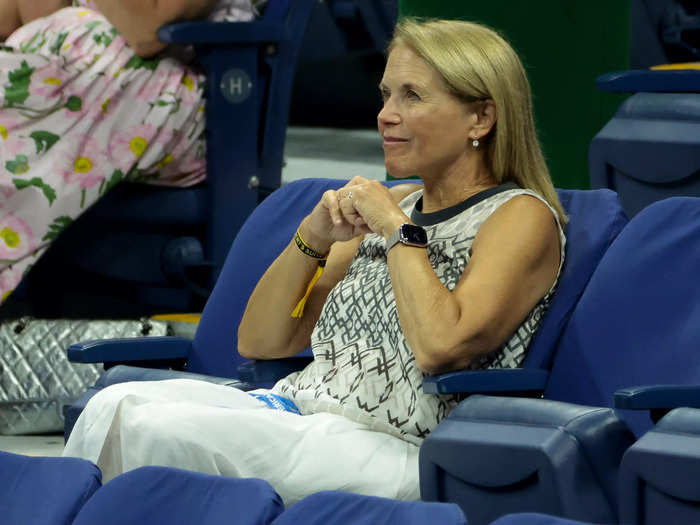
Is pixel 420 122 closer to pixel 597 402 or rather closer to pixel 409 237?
pixel 409 237

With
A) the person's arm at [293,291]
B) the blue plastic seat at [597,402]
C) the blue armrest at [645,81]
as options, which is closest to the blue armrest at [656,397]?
the blue plastic seat at [597,402]

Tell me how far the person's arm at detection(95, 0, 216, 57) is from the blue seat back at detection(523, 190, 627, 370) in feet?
6.81

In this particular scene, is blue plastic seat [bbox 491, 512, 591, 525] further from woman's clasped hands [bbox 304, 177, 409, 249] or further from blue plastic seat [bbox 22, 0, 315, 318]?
blue plastic seat [bbox 22, 0, 315, 318]

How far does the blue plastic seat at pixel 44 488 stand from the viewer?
1669mm

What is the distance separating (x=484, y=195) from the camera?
247cm

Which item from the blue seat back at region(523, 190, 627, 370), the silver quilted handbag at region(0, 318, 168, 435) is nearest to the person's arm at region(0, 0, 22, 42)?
the silver quilted handbag at region(0, 318, 168, 435)

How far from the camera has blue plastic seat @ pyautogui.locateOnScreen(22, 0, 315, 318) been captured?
445 cm

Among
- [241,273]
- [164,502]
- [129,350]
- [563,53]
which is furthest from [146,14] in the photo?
[164,502]

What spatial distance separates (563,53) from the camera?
12.5 feet

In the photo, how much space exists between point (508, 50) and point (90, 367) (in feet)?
6.13

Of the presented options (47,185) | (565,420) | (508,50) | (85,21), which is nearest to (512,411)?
(565,420)

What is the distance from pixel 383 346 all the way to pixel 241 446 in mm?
395

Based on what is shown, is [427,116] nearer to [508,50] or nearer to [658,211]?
[508,50]

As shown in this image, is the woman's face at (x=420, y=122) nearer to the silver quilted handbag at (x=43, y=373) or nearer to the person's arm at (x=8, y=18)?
the silver quilted handbag at (x=43, y=373)
